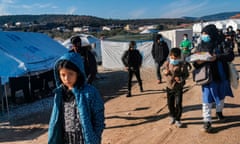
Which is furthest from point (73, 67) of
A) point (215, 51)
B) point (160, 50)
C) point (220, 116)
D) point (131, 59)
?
point (160, 50)

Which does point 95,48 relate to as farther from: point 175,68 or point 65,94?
point 65,94

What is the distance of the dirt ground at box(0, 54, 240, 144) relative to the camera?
526 centimetres

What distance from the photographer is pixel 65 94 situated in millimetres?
2873

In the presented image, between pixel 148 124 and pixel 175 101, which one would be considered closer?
pixel 175 101

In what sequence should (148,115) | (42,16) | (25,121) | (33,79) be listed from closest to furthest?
(148,115), (25,121), (33,79), (42,16)

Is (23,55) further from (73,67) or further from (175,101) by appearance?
(73,67)

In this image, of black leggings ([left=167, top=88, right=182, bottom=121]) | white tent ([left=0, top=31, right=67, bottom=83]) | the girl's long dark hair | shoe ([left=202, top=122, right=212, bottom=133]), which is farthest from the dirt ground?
the girl's long dark hair

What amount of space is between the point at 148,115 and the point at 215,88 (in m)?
2.29

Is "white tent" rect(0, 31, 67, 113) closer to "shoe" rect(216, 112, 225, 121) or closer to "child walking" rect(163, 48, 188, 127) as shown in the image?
"child walking" rect(163, 48, 188, 127)

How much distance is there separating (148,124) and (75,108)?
3777 mm

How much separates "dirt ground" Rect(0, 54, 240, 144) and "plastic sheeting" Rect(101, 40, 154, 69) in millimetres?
8282

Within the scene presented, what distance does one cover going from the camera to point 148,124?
21.0ft

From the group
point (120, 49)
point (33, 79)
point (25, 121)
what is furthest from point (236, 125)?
point (120, 49)

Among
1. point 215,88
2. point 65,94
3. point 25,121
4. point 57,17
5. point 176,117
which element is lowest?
point 25,121
